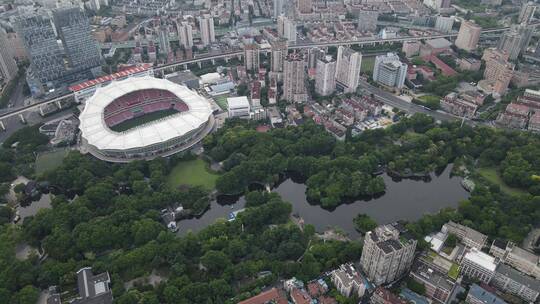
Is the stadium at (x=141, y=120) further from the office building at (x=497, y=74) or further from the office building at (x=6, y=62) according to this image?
the office building at (x=497, y=74)

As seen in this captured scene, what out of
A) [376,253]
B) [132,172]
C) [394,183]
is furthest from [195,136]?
[376,253]

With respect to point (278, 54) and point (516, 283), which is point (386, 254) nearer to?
point (516, 283)

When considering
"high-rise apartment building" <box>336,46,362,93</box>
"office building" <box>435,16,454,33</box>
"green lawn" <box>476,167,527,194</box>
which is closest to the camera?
"green lawn" <box>476,167,527,194</box>

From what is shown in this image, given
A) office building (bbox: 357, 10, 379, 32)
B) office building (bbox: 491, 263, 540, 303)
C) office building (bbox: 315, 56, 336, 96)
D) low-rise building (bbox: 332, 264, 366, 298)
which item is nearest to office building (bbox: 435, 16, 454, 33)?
office building (bbox: 357, 10, 379, 32)

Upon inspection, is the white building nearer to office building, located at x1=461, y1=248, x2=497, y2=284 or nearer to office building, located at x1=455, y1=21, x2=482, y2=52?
office building, located at x1=461, y1=248, x2=497, y2=284

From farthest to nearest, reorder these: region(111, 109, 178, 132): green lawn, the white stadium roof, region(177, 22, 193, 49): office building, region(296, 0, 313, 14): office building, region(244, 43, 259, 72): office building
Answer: region(296, 0, 313, 14): office building < region(177, 22, 193, 49): office building < region(244, 43, 259, 72): office building < region(111, 109, 178, 132): green lawn < the white stadium roof

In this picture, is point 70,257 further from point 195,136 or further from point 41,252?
point 195,136
